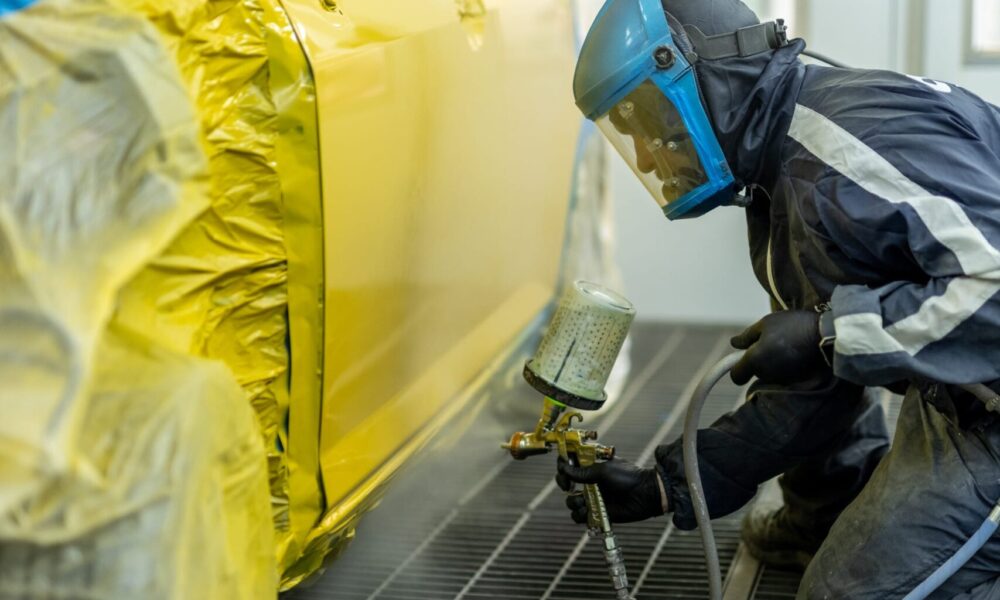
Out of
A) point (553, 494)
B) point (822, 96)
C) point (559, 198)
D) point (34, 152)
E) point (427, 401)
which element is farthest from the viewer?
point (559, 198)

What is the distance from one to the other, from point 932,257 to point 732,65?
484mm

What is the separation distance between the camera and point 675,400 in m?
3.54

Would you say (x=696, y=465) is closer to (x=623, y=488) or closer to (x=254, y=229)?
(x=623, y=488)

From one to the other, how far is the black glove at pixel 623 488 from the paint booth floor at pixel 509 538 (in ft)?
0.89

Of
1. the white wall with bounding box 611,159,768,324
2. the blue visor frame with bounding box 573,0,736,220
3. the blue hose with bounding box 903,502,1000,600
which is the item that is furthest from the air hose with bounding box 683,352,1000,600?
the white wall with bounding box 611,159,768,324

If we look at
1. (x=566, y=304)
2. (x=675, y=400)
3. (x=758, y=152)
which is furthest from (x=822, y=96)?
(x=675, y=400)

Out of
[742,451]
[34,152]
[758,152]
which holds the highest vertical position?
[34,152]

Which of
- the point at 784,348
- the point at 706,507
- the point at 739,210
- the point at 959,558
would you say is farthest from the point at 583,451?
the point at 739,210

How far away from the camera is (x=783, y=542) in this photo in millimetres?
2449

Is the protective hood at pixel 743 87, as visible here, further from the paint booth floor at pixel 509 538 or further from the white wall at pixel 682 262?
the white wall at pixel 682 262

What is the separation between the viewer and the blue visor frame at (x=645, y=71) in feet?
6.47

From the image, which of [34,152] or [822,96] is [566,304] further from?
[34,152]

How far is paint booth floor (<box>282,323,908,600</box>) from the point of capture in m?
2.39

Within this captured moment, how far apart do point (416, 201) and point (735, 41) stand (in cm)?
64
